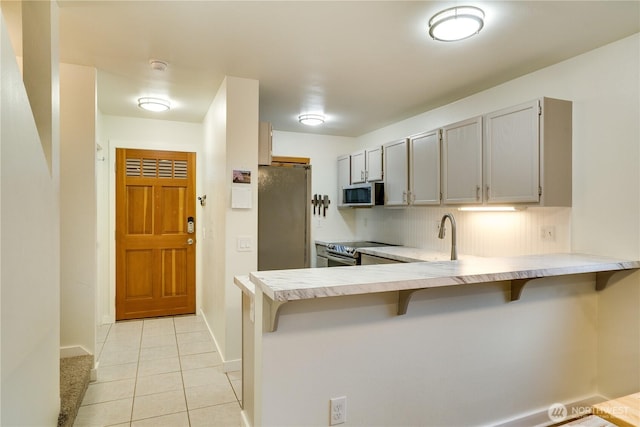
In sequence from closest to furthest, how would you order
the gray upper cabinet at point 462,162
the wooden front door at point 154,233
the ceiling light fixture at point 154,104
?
the gray upper cabinet at point 462,162, the ceiling light fixture at point 154,104, the wooden front door at point 154,233

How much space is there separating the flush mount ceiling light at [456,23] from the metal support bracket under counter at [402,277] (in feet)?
4.45

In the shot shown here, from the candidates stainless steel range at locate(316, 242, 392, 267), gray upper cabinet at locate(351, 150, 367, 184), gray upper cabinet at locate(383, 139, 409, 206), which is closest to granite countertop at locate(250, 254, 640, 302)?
gray upper cabinet at locate(383, 139, 409, 206)

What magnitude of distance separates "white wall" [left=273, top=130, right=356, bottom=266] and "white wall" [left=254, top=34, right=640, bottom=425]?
103 inches

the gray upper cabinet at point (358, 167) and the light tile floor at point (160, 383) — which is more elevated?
the gray upper cabinet at point (358, 167)

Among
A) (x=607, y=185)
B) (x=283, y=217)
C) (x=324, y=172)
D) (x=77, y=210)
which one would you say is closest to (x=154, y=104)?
(x=77, y=210)

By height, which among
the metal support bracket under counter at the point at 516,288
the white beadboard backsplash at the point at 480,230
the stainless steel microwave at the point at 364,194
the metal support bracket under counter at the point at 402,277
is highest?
the stainless steel microwave at the point at 364,194

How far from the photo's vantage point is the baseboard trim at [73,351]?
2812 millimetres

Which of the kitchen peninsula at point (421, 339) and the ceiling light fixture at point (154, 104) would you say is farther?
the ceiling light fixture at point (154, 104)

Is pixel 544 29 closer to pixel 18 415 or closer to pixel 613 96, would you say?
pixel 613 96

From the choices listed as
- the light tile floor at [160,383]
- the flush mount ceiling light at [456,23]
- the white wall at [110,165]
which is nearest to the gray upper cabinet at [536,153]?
the flush mount ceiling light at [456,23]

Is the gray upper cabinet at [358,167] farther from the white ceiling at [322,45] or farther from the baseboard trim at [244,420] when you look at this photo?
the baseboard trim at [244,420]

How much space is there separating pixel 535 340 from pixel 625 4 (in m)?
1.99

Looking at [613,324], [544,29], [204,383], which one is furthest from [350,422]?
[544,29]

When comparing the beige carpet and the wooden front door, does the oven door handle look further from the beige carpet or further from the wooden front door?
the beige carpet
